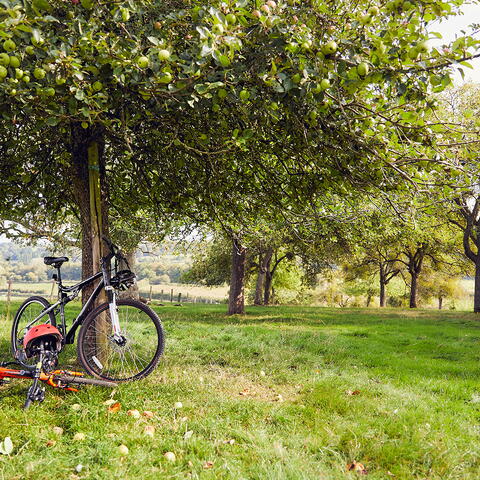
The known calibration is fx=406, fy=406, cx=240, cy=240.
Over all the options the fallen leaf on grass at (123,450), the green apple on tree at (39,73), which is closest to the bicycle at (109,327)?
the fallen leaf on grass at (123,450)

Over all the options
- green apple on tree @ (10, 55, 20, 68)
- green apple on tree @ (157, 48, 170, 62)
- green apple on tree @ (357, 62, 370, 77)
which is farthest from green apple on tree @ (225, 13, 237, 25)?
green apple on tree @ (10, 55, 20, 68)

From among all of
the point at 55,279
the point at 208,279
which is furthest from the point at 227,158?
the point at 208,279

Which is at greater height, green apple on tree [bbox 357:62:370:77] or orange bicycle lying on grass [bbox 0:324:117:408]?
green apple on tree [bbox 357:62:370:77]

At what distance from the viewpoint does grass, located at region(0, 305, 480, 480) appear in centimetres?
355

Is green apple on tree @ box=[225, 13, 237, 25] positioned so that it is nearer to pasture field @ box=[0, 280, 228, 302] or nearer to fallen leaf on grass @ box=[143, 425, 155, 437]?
fallen leaf on grass @ box=[143, 425, 155, 437]

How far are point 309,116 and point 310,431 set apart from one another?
3377 millimetres

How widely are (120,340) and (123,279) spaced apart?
79 centimetres

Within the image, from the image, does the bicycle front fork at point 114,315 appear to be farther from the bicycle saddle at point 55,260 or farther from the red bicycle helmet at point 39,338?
the bicycle saddle at point 55,260

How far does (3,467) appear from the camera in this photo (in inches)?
130

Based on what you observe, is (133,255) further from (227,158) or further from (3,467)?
(3,467)

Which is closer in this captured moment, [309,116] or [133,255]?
[309,116]

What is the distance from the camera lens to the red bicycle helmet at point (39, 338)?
16.4 ft

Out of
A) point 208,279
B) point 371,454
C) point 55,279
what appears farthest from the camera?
point 208,279

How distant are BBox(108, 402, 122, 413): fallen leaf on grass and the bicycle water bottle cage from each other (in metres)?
Answer: 1.46
